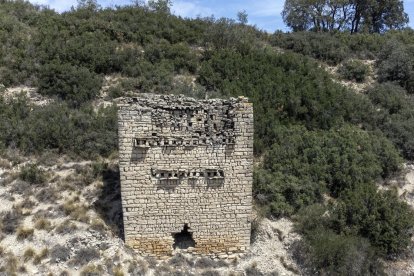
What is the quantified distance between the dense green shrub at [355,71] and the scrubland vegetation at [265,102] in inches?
2.8

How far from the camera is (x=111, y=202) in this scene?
12.5 meters

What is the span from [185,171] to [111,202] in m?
2.97

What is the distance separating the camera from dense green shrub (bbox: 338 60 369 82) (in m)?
22.9

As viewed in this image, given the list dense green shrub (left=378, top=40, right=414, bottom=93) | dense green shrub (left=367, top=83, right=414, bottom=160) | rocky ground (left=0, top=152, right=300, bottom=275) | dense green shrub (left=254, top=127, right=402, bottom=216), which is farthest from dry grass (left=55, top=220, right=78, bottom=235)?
dense green shrub (left=378, top=40, right=414, bottom=93)

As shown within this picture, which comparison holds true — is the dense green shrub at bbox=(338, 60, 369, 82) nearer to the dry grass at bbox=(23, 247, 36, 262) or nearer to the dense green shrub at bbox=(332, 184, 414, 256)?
the dense green shrub at bbox=(332, 184, 414, 256)

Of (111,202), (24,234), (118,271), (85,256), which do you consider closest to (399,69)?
(111,202)

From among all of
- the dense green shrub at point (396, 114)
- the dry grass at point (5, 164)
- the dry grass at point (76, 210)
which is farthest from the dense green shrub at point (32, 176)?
the dense green shrub at point (396, 114)

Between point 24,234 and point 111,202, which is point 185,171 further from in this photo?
point 24,234

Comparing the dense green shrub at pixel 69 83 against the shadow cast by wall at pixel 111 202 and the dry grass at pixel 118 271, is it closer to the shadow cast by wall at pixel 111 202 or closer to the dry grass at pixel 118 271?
the shadow cast by wall at pixel 111 202

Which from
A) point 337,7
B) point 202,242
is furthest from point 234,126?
point 337,7

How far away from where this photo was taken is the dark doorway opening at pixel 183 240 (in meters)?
11.2

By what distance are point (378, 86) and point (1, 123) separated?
16.7 meters

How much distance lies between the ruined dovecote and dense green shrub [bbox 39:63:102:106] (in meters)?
7.34

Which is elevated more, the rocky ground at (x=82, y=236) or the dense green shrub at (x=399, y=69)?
the dense green shrub at (x=399, y=69)
